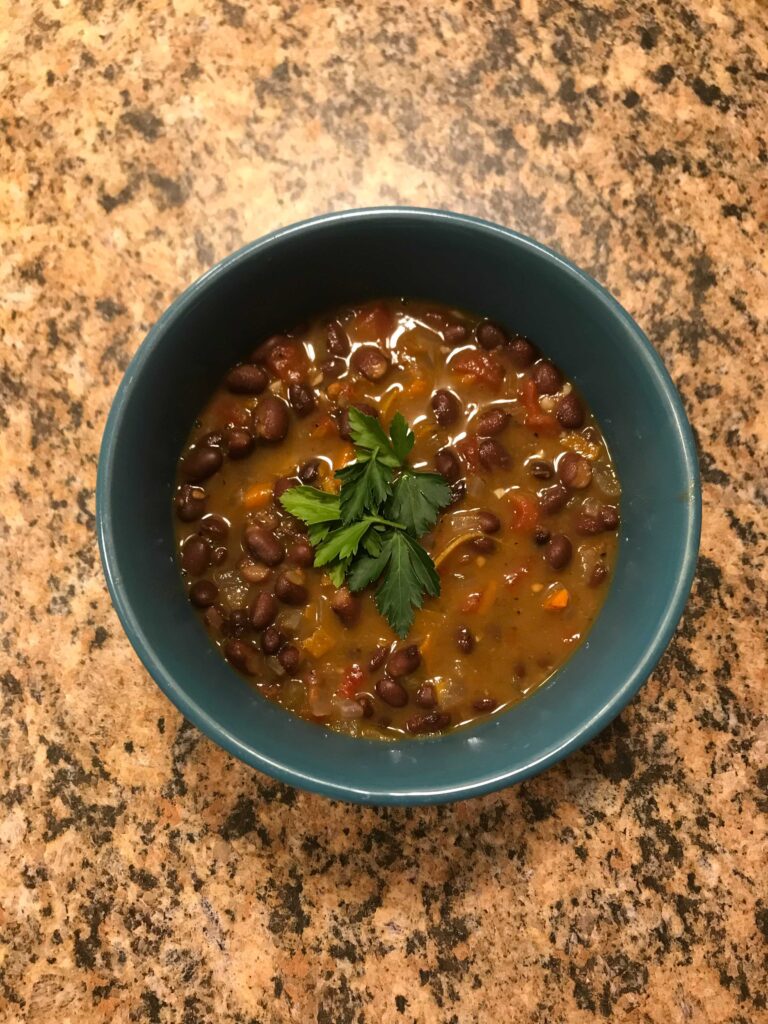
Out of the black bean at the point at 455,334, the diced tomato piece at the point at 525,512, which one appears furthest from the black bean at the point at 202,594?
the black bean at the point at 455,334

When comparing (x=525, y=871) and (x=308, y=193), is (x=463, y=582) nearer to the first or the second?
(x=525, y=871)

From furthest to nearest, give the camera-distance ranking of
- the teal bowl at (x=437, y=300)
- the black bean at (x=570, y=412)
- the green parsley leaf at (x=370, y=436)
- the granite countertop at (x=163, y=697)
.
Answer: the granite countertop at (x=163, y=697) → the black bean at (x=570, y=412) → the green parsley leaf at (x=370, y=436) → the teal bowl at (x=437, y=300)

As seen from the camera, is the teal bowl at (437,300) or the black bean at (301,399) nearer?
the teal bowl at (437,300)

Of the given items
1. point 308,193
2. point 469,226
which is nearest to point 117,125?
point 308,193

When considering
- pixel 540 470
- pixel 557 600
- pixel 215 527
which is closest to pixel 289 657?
pixel 215 527

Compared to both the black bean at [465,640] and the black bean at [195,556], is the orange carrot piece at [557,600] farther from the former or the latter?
the black bean at [195,556]

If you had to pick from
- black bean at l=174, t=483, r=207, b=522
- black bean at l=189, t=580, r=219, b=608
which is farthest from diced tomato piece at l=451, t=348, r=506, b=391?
black bean at l=189, t=580, r=219, b=608
